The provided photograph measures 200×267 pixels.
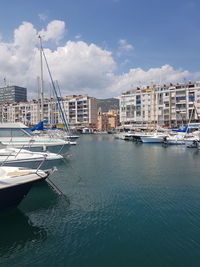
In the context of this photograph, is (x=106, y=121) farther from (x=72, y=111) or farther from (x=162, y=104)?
(x=162, y=104)

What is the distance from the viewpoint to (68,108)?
493ft

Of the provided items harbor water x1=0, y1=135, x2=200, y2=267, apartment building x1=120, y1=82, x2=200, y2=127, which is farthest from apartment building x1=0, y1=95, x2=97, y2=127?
harbor water x1=0, y1=135, x2=200, y2=267

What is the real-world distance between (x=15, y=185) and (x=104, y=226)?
203 inches

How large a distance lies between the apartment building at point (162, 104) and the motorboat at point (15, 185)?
94.0 m

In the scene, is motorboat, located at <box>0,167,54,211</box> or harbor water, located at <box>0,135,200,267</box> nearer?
harbor water, located at <box>0,135,200,267</box>

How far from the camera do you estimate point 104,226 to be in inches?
450

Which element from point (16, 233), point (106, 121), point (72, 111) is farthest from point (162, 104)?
point (16, 233)

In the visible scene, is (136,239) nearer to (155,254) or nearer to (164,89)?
(155,254)

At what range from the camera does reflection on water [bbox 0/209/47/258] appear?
961 cm

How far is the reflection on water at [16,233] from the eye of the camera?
961 centimetres

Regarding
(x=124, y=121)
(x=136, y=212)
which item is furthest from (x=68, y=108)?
(x=136, y=212)

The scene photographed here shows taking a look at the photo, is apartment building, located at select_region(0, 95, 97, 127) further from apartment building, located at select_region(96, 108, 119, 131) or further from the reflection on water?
the reflection on water

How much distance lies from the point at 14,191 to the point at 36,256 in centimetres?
401

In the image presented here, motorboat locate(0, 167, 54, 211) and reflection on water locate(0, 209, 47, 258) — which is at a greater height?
motorboat locate(0, 167, 54, 211)
